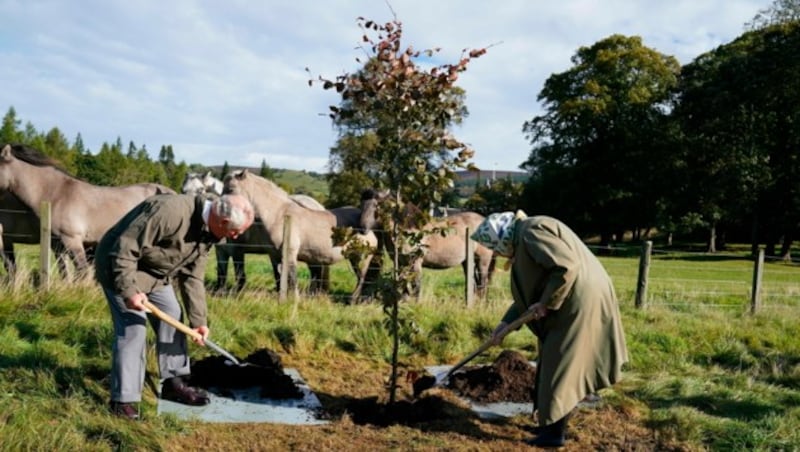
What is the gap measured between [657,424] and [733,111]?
87.8 ft

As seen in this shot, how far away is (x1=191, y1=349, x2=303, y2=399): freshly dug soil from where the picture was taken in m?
5.78

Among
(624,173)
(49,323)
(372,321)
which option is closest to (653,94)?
(624,173)

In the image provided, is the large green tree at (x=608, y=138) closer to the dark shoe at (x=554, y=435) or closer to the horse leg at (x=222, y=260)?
the horse leg at (x=222, y=260)

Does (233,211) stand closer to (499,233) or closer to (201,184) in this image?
(499,233)

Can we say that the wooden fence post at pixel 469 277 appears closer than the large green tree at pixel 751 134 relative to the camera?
Yes

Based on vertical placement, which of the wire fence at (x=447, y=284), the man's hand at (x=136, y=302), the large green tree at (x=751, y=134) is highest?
the large green tree at (x=751, y=134)

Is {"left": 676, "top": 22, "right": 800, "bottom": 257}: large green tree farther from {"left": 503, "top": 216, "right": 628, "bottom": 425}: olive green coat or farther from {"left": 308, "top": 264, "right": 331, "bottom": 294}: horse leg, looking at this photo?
{"left": 503, "top": 216, "right": 628, "bottom": 425}: olive green coat

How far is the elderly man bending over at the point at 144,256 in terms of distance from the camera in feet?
15.1

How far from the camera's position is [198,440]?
4.65 metres

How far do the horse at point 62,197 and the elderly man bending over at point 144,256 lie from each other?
16.3ft

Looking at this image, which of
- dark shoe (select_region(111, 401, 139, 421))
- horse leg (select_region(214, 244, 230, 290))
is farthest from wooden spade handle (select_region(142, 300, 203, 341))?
horse leg (select_region(214, 244, 230, 290))

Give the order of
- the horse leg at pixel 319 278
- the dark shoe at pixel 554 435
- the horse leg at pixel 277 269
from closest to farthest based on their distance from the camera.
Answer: the dark shoe at pixel 554 435, the horse leg at pixel 277 269, the horse leg at pixel 319 278

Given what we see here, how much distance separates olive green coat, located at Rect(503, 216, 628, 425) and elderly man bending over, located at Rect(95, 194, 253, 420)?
6.62ft

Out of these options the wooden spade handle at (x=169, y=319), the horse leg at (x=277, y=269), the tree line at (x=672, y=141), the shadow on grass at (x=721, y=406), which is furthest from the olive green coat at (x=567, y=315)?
the tree line at (x=672, y=141)
